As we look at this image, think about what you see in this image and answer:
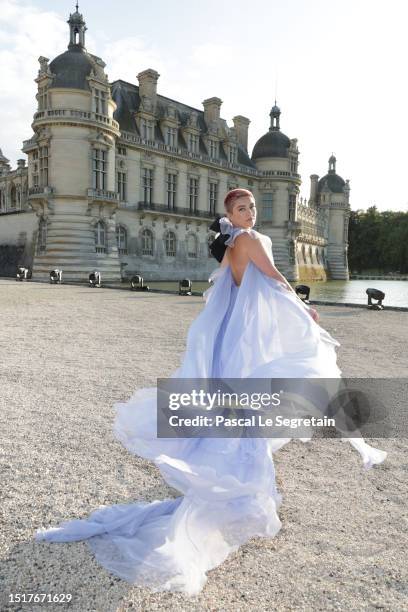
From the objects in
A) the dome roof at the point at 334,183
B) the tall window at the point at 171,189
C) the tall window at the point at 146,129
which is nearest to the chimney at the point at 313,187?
the dome roof at the point at 334,183

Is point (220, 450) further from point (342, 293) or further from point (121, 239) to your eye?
point (121, 239)

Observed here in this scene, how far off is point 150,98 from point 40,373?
34.3 m

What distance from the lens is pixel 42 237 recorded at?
29.9 meters

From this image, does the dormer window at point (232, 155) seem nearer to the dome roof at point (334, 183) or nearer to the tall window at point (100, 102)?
the tall window at point (100, 102)

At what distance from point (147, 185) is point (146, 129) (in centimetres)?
419

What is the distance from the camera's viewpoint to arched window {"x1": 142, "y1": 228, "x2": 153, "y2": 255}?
115 feet

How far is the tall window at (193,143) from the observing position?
38.9 meters

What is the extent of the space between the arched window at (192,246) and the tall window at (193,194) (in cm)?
229

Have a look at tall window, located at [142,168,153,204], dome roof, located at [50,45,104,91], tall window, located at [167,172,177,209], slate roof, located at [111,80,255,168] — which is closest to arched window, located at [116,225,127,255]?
tall window, located at [142,168,153,204]

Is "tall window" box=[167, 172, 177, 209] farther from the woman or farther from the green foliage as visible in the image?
the green foliage

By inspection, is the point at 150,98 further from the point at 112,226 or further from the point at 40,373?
the point at 40,373

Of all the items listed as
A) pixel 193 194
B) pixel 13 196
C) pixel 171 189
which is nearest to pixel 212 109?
pixel 193 194

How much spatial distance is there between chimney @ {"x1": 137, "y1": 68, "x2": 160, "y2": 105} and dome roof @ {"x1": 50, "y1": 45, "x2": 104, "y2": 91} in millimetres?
6923

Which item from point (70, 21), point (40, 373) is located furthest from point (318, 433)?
point (70, 21)
